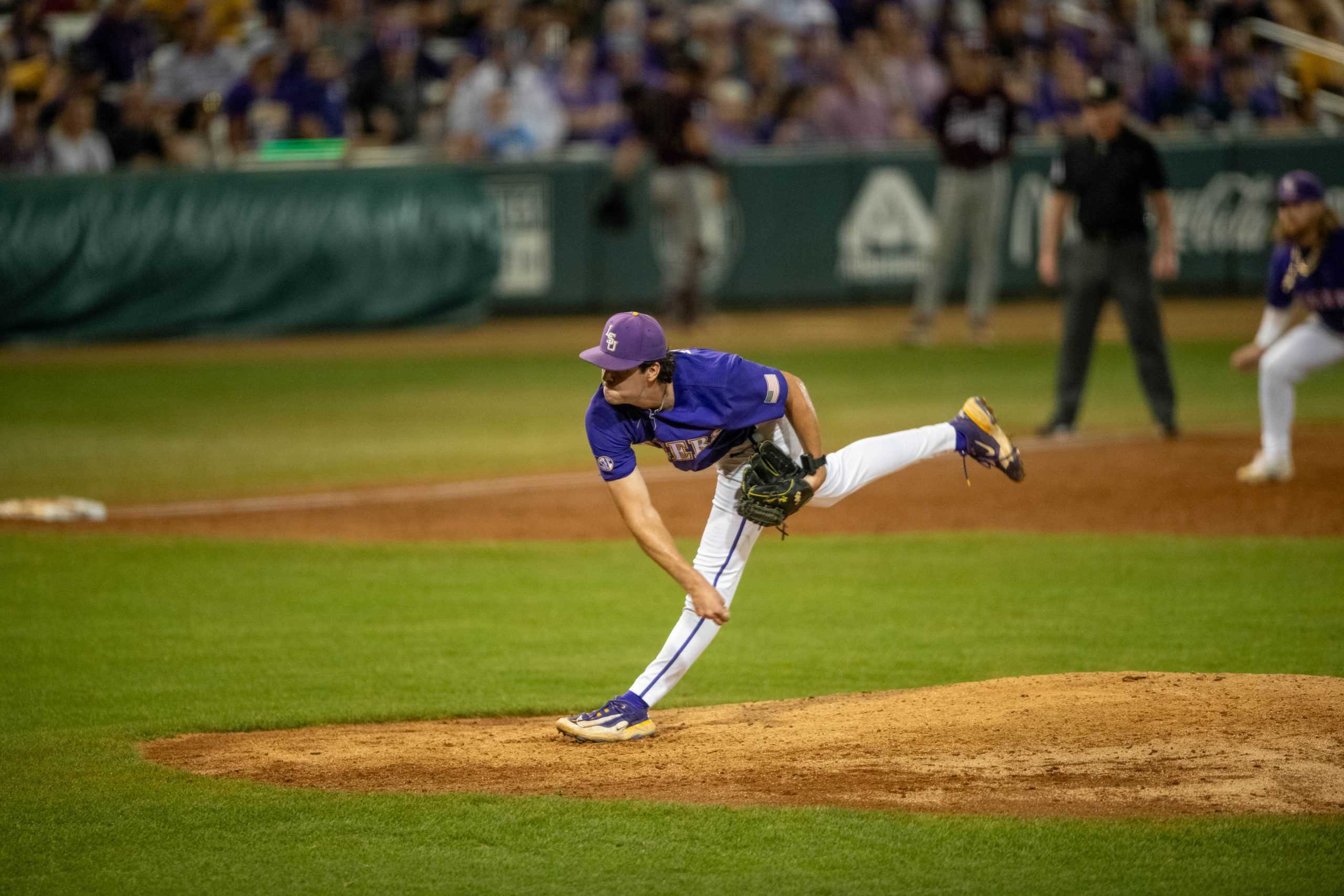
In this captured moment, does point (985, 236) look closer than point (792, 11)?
Yes

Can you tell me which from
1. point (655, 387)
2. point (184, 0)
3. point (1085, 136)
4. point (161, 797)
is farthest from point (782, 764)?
point (184, 0)

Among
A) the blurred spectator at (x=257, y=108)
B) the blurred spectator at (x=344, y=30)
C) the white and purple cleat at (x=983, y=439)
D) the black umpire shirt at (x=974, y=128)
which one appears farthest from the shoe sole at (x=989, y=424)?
the blurred spectator at (x=344, y=30)

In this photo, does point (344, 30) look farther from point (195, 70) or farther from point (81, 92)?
point (81, 92)

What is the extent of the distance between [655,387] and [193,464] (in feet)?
25.6

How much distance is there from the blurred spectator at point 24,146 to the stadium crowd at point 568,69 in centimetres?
2

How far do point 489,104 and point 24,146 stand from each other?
17.1 ft

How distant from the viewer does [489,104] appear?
1906cm

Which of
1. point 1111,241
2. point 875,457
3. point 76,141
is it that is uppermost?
point 76,141

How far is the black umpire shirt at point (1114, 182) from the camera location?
11625 millimetres

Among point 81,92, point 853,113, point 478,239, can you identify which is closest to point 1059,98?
point 853,113

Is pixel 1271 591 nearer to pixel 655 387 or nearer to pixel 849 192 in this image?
pixel 655 387

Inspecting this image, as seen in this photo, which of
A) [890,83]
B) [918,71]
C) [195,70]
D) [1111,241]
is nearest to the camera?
[1111,241]

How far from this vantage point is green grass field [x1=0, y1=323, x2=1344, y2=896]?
4.54m

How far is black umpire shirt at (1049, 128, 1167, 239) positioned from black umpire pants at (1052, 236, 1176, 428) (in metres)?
0.12
